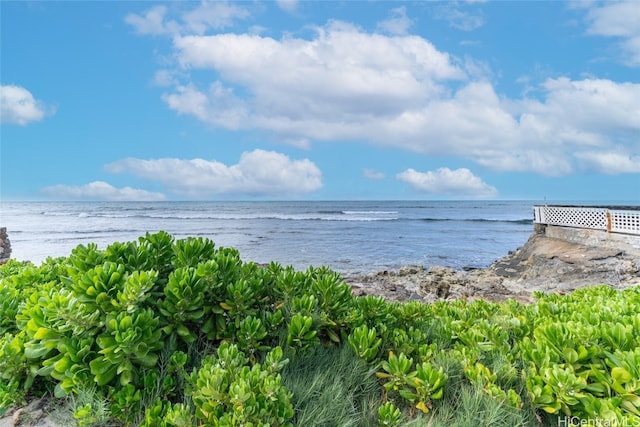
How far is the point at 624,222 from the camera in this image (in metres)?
16.0

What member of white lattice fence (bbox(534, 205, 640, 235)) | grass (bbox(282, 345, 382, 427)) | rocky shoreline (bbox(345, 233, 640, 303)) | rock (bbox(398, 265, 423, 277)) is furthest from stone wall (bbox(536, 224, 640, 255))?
grass (bbox(282, 345, 382, 427))

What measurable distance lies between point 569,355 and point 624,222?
18541 millimetres

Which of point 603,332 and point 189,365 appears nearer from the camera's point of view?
point 603,332

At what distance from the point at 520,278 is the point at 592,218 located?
265 inches

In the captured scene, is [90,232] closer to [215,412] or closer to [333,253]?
[333,253]

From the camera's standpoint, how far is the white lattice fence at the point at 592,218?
1571 centimetres

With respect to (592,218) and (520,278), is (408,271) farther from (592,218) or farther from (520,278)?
(592,218)

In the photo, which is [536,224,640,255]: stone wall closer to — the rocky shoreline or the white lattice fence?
the rocky shoreline

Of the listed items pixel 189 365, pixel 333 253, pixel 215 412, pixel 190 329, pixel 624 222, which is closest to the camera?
pixel 215 412

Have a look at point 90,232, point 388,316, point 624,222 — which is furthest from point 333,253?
point 90,232

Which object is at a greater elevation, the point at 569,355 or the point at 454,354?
Result: the point at 569,355

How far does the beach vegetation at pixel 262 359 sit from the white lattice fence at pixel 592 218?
17087 mm

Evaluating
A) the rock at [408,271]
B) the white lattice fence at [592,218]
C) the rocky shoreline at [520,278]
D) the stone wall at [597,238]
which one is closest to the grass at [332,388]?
the rocky shoreline at [520,278]

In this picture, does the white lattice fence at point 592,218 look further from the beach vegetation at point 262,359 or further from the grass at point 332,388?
the grass at point 332,388
